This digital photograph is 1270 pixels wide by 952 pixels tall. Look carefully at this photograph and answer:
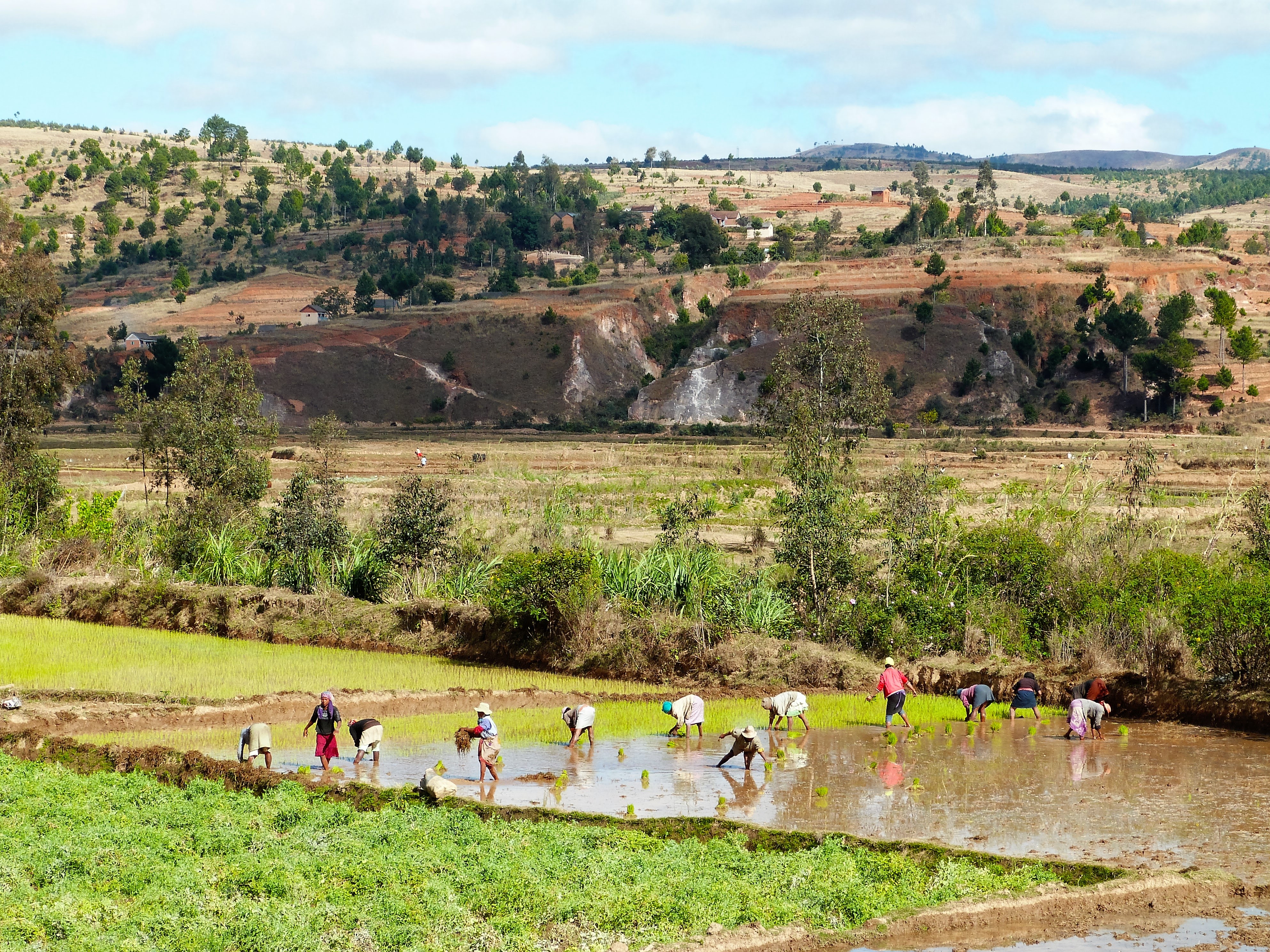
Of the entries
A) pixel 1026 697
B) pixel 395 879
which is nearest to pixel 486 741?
pixel 395 879

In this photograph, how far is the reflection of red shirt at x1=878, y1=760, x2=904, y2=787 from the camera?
1608 cm

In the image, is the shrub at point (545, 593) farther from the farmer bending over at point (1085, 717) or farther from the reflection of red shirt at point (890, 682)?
the farmer bending over at point (1085, 717)

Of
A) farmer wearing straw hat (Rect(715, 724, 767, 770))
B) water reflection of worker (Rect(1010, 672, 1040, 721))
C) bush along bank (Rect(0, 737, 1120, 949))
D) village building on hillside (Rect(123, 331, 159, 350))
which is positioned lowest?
water reflection of worker (Rect(1010, 672, 1040, 721))

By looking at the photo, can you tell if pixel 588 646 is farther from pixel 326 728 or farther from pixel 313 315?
pixel 313 315

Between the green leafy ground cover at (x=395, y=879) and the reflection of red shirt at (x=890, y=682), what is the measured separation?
626 cm

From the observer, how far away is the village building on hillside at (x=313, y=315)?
4237 inches

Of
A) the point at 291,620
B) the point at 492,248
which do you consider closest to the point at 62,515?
the point at 291,620

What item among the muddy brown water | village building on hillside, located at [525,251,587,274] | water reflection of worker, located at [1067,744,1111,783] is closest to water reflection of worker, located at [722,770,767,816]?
the muddy brown water

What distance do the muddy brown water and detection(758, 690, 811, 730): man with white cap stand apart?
12.4 inches

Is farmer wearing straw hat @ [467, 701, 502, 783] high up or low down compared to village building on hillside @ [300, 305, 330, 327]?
down

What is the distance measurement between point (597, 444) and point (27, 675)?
49.2 metres

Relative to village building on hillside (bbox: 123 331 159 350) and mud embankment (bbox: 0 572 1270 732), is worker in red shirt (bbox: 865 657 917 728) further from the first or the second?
village building on hillside (bbox: 123 331 159 350)

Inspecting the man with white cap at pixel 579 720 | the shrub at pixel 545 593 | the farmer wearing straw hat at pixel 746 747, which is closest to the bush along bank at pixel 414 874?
the farmer wearing straw hat at pixel 746 747

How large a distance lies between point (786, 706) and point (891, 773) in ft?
8.77
